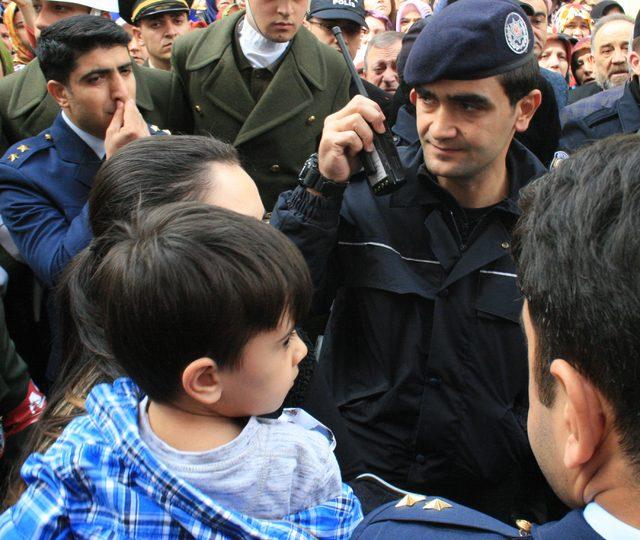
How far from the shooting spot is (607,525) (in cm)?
96

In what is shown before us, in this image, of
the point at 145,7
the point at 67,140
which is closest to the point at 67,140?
the point at 67,140

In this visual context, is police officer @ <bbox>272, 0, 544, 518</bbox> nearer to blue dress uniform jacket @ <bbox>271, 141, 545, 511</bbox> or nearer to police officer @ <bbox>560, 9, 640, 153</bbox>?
blue dress uniform jacket @ <bbox>271, 141, 545, 511</bbox>

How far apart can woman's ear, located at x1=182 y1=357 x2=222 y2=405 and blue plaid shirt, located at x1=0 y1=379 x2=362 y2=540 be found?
12cm

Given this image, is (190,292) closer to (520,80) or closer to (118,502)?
(118,502)

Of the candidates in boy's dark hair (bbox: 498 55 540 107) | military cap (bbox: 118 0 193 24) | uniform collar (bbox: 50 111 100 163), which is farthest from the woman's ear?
military cap (bbox: 118 0 193 24)

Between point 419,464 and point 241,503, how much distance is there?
39.0 inches

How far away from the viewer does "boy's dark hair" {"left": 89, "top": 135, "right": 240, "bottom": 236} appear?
180 centimetres

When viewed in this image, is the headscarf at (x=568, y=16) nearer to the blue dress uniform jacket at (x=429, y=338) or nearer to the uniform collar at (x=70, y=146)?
the uniform collar at (x=70, y=146)

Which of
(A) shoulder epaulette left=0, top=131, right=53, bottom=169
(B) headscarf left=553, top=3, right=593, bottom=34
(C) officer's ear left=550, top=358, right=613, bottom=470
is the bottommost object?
(B) headscarf left=553, top=3, right=593, bottom=34

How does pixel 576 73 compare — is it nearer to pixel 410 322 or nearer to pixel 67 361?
pixel 410 322

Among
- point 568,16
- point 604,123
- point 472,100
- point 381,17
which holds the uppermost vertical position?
point 472,100

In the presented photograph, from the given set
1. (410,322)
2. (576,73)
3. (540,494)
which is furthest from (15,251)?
(576,73)

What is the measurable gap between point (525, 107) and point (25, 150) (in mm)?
1865

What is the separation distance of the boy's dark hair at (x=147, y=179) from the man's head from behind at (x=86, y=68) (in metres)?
1.22
